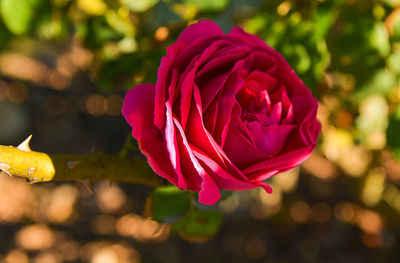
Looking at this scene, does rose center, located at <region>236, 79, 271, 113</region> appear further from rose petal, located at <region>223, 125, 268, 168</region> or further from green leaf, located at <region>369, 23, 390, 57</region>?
green leaf, located at <region>369, 23, 390, 57</region>

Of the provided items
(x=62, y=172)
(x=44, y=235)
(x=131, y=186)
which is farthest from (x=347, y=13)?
(x=44, y=235)

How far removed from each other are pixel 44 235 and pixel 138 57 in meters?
1.21

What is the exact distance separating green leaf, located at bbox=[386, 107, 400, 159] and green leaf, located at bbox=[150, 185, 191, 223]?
0.52 meters

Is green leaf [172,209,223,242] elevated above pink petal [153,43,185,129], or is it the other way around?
pink petal [153,43,185,129]

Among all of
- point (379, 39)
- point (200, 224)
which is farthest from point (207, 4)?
point (200, 224)

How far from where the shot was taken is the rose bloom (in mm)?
552

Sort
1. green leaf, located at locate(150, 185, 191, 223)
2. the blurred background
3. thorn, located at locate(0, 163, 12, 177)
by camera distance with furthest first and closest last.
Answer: the blurred background → green leaf, located at locate(150, 185, 191, 223) → thorn, located at locate(0, 163, 12, 177)

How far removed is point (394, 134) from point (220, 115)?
1.87ft

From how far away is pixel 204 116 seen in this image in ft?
1.94

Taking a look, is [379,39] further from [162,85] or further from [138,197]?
[138,197]

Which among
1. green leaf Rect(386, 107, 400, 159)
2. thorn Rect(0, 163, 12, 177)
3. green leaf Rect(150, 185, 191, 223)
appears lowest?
green leaf Rect(386, 107, 400, 159)

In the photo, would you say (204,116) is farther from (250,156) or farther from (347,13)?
(347,13)

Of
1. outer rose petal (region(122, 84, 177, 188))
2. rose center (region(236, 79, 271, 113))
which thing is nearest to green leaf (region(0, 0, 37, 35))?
outer rose petal (region(122, 84, 177, 188))

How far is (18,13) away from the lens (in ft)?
3.06
